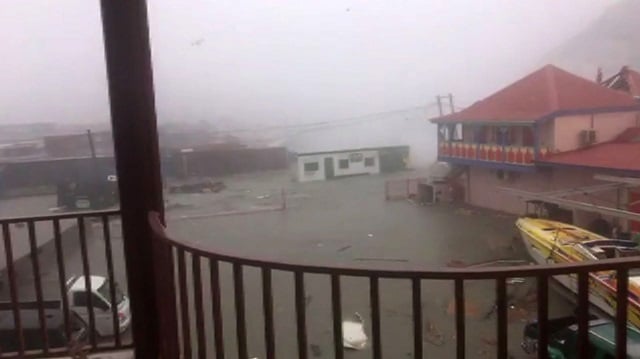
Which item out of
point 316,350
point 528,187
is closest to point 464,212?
point 528,187

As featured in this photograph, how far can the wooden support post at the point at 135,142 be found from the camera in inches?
57.1

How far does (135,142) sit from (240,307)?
676 mm

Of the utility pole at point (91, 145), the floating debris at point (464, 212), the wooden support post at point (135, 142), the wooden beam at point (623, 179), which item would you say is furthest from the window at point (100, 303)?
the wooden beam at point (623, 179)

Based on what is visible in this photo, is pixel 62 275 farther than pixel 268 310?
Yes

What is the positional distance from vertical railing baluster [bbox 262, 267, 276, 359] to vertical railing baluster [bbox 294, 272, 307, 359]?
60 millimetres

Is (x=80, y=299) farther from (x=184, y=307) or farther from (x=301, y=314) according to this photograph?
(x=301, y=314)

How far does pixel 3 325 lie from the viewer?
223cm

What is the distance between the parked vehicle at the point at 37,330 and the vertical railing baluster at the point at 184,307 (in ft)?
2.30

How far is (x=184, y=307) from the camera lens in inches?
51.0

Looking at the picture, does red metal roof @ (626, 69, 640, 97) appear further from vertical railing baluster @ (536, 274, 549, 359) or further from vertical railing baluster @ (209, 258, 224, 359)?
vertical railing baluster @ (209, 258, 224, 359)

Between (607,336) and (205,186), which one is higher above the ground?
(205,186)

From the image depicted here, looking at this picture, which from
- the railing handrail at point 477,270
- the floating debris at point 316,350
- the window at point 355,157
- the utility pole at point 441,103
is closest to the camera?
the railing handrail at point 477,270

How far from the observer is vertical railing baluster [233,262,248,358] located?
3.35 feet

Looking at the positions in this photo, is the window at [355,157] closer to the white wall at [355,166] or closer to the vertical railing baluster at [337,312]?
the white wall at [355,166]
